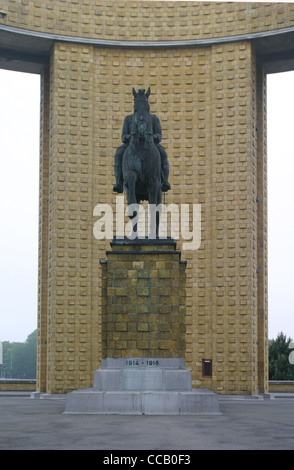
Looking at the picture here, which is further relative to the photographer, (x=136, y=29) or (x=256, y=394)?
(x=136, y=29)

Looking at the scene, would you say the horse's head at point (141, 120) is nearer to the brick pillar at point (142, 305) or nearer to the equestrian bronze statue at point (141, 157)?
the equestrian bronze statue at point (141, 157)

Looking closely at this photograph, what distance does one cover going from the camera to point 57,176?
28719 mm

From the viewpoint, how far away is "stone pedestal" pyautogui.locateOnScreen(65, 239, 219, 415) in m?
17.2

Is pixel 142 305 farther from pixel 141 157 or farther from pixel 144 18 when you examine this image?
pixel 144 18

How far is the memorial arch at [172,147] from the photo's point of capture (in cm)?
2811

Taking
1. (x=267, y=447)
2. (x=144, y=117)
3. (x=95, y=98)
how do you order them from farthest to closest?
1. (x=95, y=98)
2. (x=144, y=117)
3. (x=267, y=447)

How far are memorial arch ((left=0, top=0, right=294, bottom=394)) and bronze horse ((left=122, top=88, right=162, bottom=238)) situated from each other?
10.0m

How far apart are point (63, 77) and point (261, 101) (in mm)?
7770

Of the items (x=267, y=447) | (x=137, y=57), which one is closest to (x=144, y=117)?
(x=267, y=447)

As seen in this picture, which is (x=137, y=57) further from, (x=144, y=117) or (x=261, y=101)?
(x=144, y=117)

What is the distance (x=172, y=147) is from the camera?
96.7 feet

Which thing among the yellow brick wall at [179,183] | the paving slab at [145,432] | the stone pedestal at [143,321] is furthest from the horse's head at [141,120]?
the yellow brick wall at [179,183]

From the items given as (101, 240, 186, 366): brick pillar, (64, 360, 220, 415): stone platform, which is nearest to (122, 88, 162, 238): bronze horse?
(101, 240, 186, 366): brick pillar

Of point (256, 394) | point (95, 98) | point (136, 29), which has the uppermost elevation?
point (136, 29)
